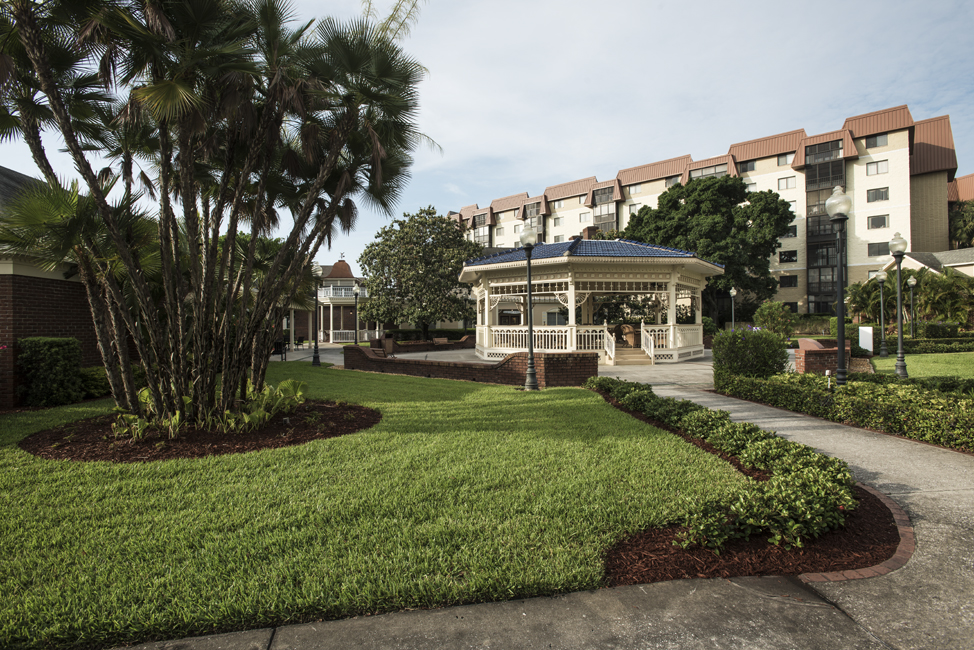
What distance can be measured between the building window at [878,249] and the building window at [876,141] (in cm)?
748

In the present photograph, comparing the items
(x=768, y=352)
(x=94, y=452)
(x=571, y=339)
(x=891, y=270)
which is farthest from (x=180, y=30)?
(x=891, y=270)

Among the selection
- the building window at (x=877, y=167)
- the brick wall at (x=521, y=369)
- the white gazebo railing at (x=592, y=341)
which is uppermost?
the building window at (x=877, y=167)

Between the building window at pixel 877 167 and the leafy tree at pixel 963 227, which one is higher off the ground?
the building window at pixel 877 167

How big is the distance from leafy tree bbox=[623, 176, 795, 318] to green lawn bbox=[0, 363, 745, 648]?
1126 inches

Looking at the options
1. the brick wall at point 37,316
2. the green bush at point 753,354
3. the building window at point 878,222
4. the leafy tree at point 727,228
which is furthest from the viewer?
the building window at point 878,222

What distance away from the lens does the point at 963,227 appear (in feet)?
130

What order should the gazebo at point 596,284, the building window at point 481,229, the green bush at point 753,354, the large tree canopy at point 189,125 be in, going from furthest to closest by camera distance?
the building window at point 481,229
the gazebo at point 596,284
the green bush at point 753,354
the large tree canopy at point 189,125

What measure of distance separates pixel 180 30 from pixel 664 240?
31620 millimetres

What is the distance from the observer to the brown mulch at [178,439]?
528cm

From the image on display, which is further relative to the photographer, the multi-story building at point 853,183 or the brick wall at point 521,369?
the multi-story building at point 853,183

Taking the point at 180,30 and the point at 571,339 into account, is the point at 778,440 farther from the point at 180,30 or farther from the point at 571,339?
the point at 571,339

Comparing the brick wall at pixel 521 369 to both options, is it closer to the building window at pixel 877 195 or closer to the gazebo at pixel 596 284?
the gazebo at pixel 596 284

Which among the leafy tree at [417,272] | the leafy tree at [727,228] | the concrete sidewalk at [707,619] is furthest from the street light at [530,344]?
the leafy tree at [727,228]

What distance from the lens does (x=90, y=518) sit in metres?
3.62
